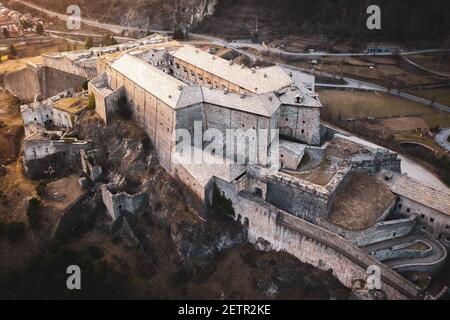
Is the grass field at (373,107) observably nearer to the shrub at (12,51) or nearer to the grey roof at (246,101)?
the grey roof at (246,101)

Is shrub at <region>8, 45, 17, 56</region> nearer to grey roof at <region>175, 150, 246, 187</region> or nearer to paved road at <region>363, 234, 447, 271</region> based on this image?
grey roof at <region>175, 150, 246, 187</region>

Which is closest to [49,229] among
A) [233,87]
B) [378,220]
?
[233,87]

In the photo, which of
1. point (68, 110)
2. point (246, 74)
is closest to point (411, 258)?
point (246, 74)

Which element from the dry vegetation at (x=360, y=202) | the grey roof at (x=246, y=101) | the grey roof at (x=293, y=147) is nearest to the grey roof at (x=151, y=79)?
the grey roof at (x=246, y=101)

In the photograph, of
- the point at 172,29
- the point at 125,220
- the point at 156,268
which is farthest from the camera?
the point at 172,29

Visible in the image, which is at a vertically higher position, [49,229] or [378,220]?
[378,220]

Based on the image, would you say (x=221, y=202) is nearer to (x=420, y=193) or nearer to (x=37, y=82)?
(x=420, y=193)
